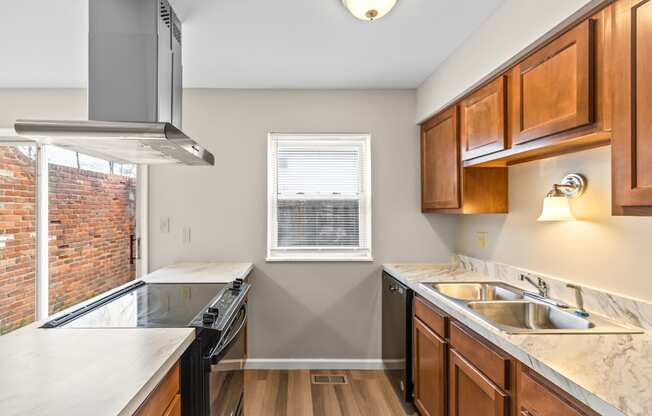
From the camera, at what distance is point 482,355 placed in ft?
5.32

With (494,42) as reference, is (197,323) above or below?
below

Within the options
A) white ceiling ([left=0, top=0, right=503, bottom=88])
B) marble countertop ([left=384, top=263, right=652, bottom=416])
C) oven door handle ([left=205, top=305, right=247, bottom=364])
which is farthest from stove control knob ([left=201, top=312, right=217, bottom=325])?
white ceiling ([left=0, top=0, right=503, bottom=88])

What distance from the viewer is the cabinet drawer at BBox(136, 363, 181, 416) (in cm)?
112

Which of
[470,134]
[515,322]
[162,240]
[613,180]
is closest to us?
[613,180]

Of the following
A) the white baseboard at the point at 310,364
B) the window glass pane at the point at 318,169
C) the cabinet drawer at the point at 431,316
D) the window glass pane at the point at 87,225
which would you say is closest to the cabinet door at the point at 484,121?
the cabinet drawer at the point at 431,316

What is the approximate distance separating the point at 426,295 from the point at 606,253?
90 cm

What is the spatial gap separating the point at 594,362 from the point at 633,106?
0.82 meters

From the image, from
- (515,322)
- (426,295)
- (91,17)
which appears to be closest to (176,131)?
(91,17)

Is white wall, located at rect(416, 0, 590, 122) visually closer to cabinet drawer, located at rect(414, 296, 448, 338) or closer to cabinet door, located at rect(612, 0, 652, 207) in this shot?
cabinet door, located at rect(612, 0, 652, 207)

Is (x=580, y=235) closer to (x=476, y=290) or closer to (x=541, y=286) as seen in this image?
(x=541, y=286)

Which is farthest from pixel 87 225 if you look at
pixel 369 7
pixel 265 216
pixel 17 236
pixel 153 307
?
pixel 369 7

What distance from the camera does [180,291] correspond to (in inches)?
89.4

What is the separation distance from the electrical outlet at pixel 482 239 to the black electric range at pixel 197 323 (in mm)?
1799

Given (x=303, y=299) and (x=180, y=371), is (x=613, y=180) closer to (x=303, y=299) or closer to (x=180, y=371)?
(x=180, y=371)
